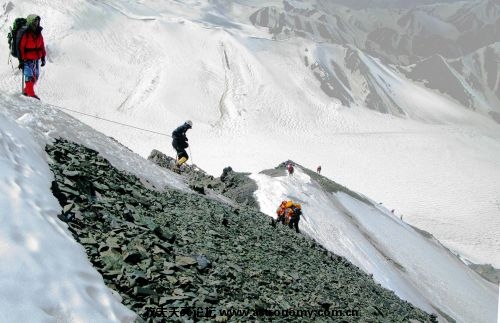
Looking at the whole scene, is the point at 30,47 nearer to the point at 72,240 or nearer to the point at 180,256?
the point at 180,256

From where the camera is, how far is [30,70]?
45.6 feet

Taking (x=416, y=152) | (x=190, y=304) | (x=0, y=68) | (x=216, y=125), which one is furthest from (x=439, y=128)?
(x=190, y=304)

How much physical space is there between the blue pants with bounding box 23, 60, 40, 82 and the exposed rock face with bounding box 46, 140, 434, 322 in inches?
135

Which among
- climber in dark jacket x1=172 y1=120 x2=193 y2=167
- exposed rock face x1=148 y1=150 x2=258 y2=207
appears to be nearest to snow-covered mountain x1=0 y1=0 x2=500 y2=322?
exposed rock face x1=148 y1=150 x2=258 y2=207

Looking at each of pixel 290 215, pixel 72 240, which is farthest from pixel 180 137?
pixel 72 240

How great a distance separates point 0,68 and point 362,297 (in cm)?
9948

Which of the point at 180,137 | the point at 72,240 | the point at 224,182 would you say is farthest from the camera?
the point at 224,182

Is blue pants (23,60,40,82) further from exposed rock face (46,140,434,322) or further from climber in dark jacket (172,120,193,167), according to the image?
climber in dark jacket (172,120,193,167)

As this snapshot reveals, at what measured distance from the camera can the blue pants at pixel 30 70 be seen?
1376 cm

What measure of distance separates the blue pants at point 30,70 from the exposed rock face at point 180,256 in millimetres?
3420

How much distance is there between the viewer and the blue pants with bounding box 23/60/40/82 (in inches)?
542

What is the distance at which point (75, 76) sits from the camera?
10144 centimetres

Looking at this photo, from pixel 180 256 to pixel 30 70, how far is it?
888cm

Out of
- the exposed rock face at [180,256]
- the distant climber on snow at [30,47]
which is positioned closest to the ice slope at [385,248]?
the exposed rock face at [180,256]
